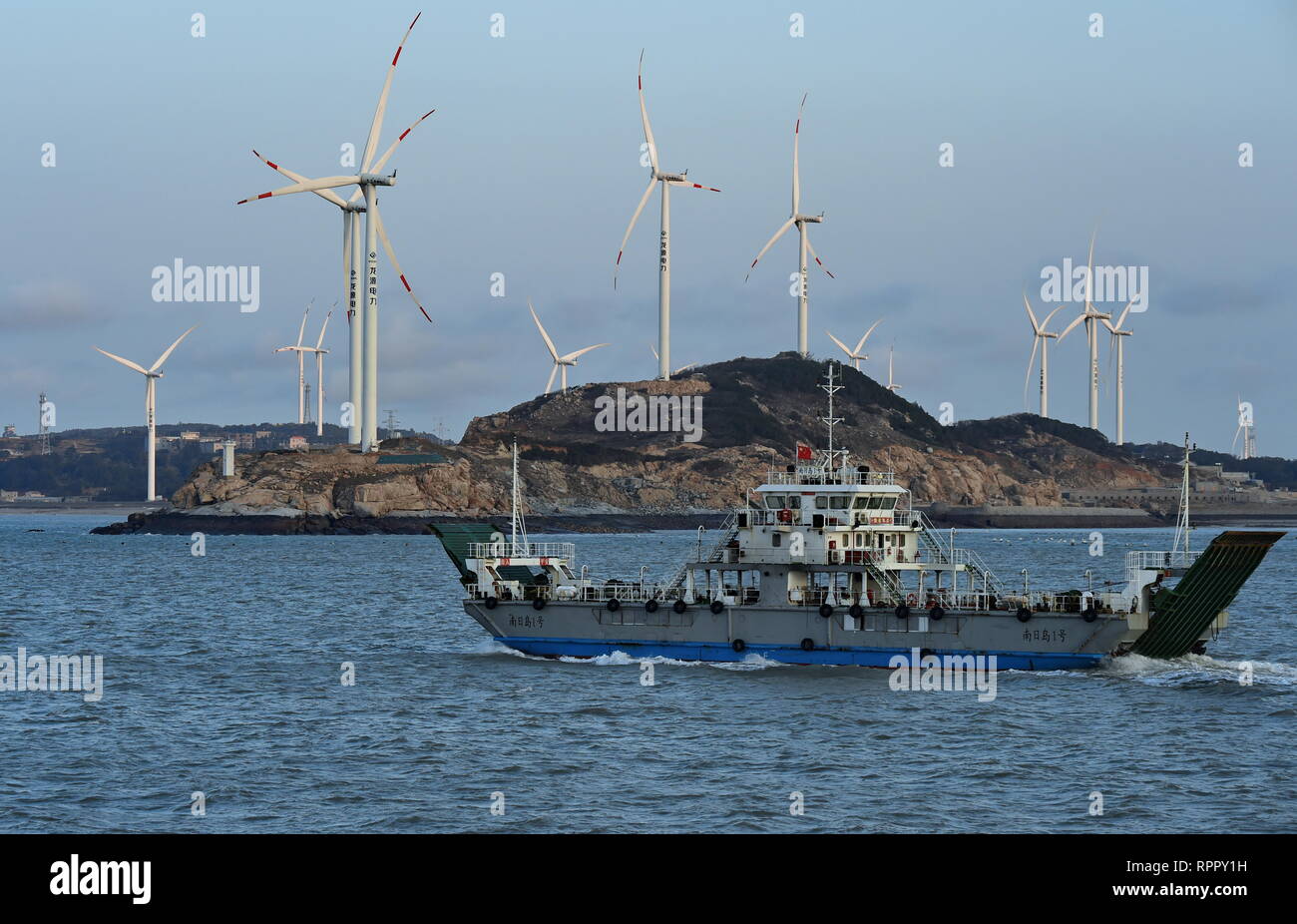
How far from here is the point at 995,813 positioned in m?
28.9

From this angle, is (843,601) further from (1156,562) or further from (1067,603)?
(1156,562)

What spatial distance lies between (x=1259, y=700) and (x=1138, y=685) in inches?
139

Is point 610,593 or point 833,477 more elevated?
point 833,477

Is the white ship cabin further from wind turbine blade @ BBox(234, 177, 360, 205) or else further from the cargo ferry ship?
wind turbine blade @ BBox(234, 177, 360, 205)

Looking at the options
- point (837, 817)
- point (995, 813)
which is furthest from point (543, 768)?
point (995, 813)

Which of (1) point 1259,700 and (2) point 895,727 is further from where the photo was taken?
(1) point 1259,700

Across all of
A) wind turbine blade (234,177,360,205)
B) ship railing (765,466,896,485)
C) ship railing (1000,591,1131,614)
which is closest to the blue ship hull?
ship railing (1000,591,1131,614)

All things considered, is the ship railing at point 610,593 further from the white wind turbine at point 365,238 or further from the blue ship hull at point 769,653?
the white wind turbine at point 365,238

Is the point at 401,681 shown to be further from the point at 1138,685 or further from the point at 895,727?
the point at 1138,685

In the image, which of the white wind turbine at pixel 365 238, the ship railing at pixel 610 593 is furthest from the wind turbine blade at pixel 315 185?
the ship railing at pixel 610 593

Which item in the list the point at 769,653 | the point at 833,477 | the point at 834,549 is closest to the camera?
the point at 834,549

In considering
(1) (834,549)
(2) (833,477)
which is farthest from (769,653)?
(2) (833,477)

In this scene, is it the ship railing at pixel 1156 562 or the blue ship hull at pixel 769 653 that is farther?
the blue ship hull at pixel 769 653

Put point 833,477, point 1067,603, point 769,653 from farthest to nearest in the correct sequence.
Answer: point 833,477, point 769,653, point 1067,603
